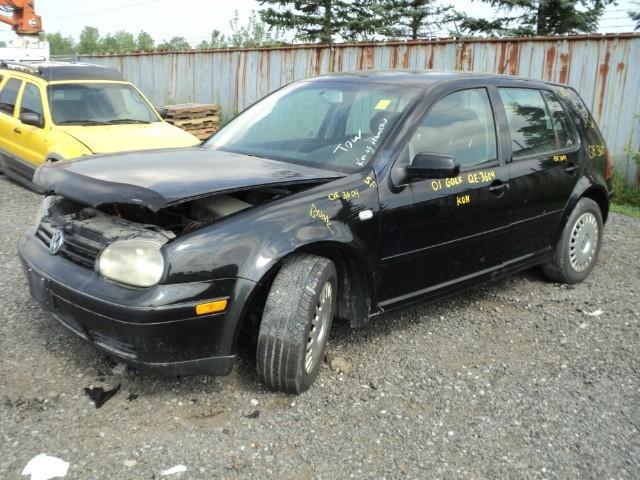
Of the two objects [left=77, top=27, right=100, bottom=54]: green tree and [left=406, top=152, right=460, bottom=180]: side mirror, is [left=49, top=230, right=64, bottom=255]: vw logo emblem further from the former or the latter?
[left=77, top=27, right=100, bottom=54]: green tree

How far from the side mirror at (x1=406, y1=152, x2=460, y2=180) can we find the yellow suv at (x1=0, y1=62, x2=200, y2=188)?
171 inches

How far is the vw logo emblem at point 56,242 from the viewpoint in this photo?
3240 mm

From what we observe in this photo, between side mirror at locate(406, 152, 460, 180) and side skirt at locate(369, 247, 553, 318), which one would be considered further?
side skirt at locate(369, 247, 553, 318)

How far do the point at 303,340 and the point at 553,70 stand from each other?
310 inches

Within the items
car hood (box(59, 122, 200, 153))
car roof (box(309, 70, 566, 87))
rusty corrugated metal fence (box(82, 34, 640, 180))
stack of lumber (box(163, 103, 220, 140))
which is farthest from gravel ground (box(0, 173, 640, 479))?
stack of lumber (box(163, 103, 220, 140))

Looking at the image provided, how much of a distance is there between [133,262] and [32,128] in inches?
232

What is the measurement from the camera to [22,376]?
130 inches

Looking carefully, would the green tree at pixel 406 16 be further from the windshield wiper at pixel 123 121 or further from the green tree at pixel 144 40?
the green tree at pixel 144 40

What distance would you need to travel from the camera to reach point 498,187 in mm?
4199

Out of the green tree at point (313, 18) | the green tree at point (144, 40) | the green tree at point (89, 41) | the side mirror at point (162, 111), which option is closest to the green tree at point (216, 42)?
the green tree at point (313, 18)

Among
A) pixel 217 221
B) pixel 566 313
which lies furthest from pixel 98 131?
pixel 566 313

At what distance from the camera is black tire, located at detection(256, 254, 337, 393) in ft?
10.1

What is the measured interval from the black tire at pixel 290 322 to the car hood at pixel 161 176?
49cm

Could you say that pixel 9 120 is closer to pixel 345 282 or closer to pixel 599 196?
pixel 345 282
